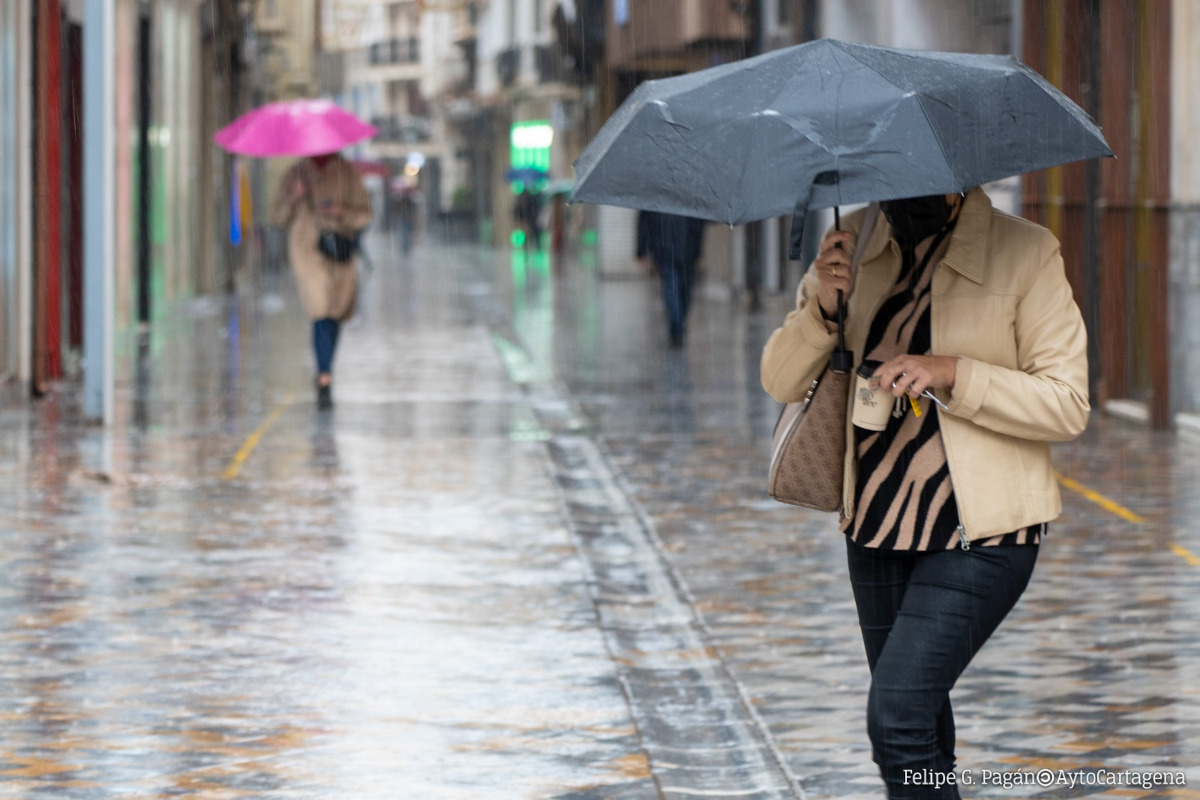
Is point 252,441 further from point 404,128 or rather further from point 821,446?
point 404,128

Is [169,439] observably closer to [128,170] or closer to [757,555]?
[757,555]

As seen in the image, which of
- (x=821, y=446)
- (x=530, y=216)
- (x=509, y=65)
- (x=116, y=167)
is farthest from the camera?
(x=509, y=65)

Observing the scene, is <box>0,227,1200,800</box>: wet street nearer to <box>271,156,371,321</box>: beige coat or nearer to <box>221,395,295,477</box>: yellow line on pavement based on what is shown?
<box>221,395,295,477</box>: yellow line on pavement

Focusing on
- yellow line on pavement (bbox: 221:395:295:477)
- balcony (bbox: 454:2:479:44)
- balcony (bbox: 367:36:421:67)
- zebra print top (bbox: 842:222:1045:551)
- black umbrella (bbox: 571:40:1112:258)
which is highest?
balcony (bbox: 367:36:421:67)

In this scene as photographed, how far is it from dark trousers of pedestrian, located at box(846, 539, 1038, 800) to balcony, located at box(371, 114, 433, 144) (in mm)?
93694

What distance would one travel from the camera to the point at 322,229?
44.0 feet

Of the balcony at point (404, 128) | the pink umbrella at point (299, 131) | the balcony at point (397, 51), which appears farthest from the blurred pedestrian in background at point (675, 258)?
the balcony at point (397, 51)

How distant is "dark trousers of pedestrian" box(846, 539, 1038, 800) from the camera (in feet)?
12.2

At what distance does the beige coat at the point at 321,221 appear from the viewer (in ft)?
43.8

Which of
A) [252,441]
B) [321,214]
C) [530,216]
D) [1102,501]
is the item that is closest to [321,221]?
[321,214]

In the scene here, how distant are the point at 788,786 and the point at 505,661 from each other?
4.99ft

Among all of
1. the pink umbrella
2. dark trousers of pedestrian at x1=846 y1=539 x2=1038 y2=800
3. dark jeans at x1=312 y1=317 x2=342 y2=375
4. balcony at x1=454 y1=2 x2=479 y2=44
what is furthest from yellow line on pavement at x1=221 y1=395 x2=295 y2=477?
balcony at x1=454 y1=2 x2=479 y2=44

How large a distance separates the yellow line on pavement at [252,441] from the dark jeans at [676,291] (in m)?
6.10

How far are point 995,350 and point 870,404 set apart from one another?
10.1 inches
